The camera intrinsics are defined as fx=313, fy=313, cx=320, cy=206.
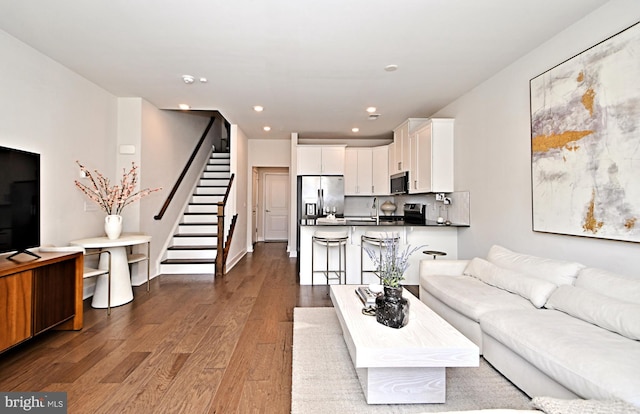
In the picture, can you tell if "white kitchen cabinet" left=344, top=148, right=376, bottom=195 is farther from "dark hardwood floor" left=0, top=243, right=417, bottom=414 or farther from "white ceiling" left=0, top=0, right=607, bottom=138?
"dark hardwood floor" left=0, top=243, right=417, bottom=414

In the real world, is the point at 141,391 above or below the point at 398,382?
below

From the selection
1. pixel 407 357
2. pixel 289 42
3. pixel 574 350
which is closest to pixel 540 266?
pixel 574 350

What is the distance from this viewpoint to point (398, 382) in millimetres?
1845

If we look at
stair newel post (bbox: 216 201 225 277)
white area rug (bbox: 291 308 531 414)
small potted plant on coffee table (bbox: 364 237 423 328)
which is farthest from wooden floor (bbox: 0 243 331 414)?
stair newel post (bbox: 216 201 225 277)

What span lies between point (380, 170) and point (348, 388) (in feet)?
17.1

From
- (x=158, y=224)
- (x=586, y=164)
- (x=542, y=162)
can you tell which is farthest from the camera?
(x=158, y=224)

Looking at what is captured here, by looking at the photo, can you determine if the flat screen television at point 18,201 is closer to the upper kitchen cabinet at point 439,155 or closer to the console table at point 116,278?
the console table at point 116,278

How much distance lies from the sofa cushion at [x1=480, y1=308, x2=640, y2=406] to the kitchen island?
7.86ft

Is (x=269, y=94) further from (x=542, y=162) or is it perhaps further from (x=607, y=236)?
(x=607, y=236)

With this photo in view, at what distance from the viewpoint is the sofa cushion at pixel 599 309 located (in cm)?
170

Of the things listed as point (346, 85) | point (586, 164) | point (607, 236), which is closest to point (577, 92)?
point (586, 164)

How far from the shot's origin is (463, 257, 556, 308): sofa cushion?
2297 millimetres

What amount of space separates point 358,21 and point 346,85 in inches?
54.1

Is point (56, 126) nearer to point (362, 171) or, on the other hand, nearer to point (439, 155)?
point (439, 155)
